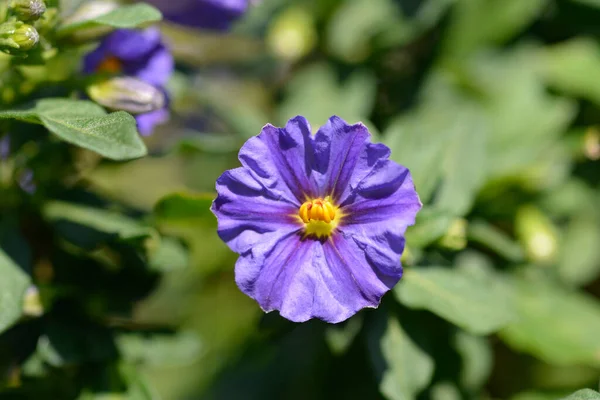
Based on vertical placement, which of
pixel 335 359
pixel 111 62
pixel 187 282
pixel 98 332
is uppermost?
pixel 111 62

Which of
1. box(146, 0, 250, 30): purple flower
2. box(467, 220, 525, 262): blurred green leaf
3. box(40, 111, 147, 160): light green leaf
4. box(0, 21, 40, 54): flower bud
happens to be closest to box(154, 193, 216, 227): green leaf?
box(40, 111, 147, 160): light green leaf

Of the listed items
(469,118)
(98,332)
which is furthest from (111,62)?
(469,118)

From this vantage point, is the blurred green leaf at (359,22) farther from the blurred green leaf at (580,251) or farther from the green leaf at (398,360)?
the green leaf at (398,360)

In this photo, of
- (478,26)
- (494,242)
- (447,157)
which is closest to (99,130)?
(447,157)

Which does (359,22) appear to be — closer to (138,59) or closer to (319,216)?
(138,59)

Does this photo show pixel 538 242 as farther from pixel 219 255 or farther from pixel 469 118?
pixel 219 255

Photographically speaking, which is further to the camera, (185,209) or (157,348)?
(157,348)
